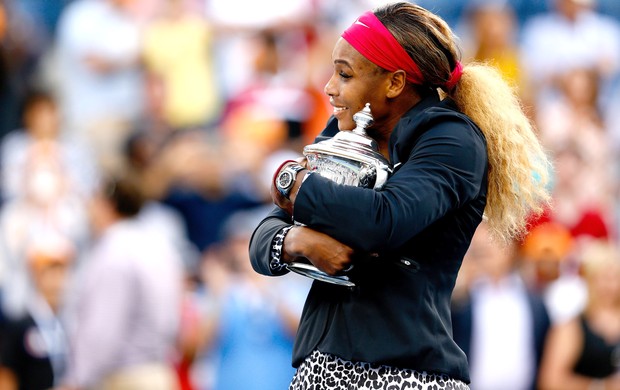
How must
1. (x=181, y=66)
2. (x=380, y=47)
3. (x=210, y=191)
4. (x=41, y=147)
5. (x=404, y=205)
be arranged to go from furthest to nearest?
(x=181, y=66) < (x=41, y=147) < (x=210, y=191) < (x=380, y=47) < (x=404, y=205)

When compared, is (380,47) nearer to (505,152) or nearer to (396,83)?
(396,83)

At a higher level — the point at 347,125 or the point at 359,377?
the point at 347,125

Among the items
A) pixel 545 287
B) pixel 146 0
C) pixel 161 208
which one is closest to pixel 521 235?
pixel 545 287

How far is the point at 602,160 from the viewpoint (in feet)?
33.2

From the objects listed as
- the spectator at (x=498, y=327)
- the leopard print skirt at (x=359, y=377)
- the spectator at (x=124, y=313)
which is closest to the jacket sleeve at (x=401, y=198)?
the leopard print skirt at (x=359, y=377)

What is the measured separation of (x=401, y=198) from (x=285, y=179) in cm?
36

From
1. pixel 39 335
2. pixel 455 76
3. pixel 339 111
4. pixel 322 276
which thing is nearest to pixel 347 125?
pixel 339 111

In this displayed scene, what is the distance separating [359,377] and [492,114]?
2.80 ft

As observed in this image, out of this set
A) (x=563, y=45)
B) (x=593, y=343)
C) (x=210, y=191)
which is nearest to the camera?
(x=593, y=343)

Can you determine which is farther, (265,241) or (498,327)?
(498,327)

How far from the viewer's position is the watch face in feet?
10.9

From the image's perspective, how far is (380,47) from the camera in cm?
337

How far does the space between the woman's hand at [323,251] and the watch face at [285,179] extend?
0.43ft

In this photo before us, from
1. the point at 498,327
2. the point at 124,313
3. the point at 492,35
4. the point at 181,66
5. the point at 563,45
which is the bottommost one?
the point at 124,313
